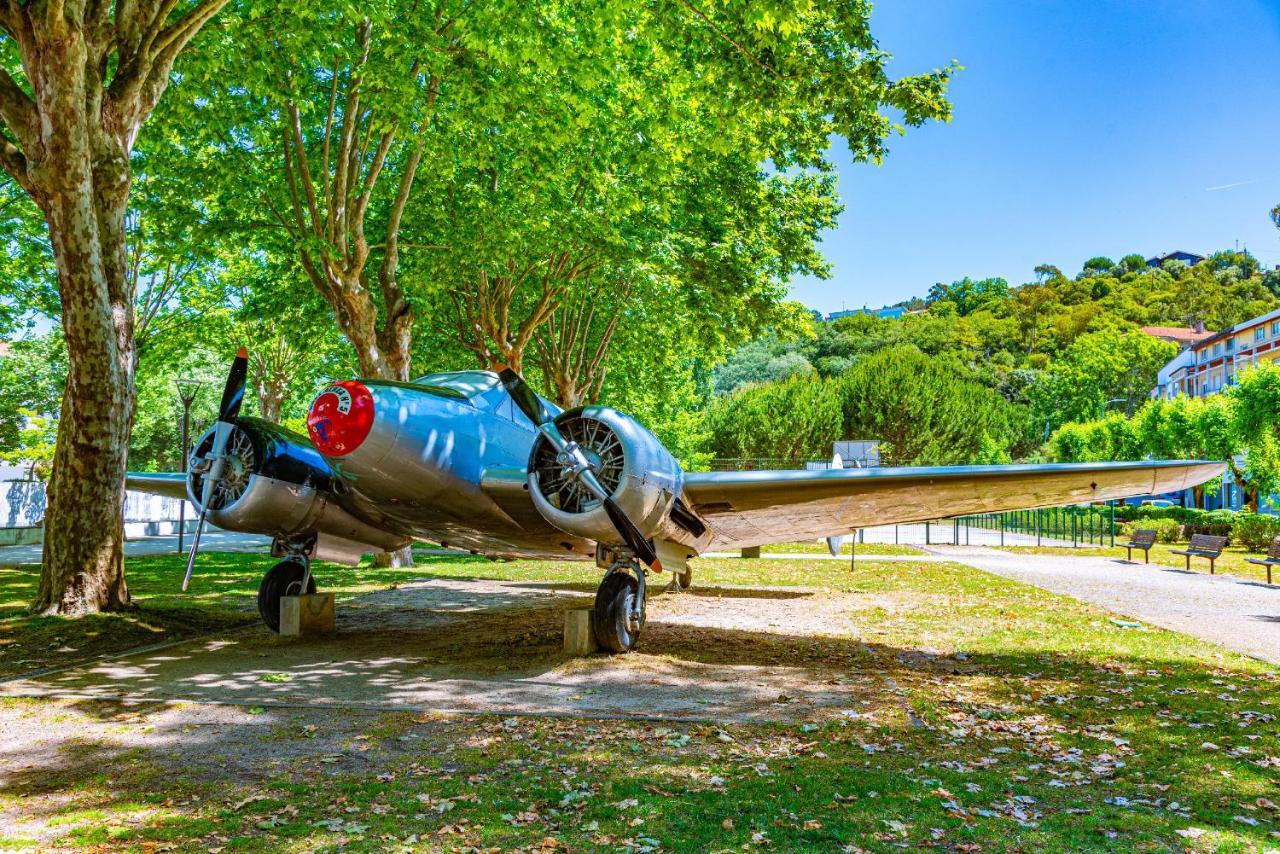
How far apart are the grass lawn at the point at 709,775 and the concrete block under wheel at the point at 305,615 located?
2.87m

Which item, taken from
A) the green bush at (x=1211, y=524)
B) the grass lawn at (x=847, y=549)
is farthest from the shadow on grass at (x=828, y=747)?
the green bush at (x=1211, y=524)

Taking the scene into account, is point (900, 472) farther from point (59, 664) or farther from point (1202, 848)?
point (59, 664)

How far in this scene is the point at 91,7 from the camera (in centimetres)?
1079

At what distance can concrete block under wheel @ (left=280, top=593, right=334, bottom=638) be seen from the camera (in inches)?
429

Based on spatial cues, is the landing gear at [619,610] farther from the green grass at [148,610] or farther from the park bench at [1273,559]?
the park bench at [1273,559]

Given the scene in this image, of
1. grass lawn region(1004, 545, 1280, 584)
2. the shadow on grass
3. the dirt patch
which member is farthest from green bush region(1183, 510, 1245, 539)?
the shadow on grass

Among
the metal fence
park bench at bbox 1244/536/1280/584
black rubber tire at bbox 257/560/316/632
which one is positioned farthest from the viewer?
the metal fence

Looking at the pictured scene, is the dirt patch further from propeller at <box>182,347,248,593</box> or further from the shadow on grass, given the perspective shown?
propeller at <box>182,347,248,593</box>

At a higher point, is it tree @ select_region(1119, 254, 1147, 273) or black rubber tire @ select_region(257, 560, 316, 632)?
tree @ select_region(1119, 254, 1147, 273)

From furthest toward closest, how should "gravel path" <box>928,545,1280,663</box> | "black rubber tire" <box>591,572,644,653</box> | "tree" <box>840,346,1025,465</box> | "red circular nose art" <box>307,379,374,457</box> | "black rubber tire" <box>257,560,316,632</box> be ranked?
"tree" <box>840,346,1025,465</box>
"gravel path" <box>928,545,1280,663</box>
"black rubber tire" <box>257,560,316,632</box>
"black rubber tire" <box>591,572,644,653</box>
"red circular nose art" <box>307,379,374,457</box>

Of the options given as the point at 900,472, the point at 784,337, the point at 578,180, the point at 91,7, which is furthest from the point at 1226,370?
→ the point at 91,7

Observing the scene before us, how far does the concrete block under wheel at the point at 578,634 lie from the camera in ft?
32.0

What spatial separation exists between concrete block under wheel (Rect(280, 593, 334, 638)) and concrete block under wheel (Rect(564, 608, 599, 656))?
3574mm

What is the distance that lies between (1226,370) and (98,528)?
84229mm
